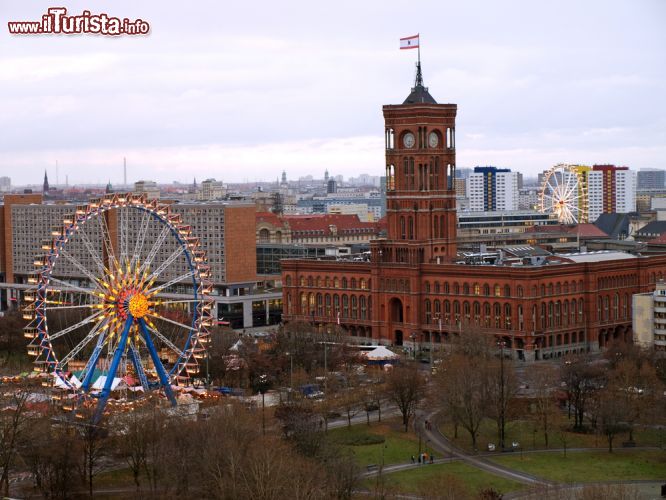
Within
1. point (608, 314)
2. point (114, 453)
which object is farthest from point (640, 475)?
point (608, 314)

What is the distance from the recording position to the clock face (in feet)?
493

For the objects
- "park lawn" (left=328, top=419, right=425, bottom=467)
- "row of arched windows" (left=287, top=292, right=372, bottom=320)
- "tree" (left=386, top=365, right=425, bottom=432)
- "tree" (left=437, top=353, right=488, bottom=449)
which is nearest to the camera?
"park lawn" (left=328, top=419, right=425, bottom=467)

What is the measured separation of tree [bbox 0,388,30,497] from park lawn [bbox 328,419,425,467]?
69.5 feet

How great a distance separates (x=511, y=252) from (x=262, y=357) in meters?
35.3

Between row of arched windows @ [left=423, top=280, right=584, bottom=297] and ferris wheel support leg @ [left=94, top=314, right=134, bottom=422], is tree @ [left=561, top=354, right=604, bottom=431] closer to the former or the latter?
row of arched windows @ [left=423, top=280, right=584, bottom=297]

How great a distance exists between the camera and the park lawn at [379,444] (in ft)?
312

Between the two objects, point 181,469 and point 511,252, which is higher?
point 511,252

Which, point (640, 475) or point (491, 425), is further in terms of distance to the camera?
point (491, 425)

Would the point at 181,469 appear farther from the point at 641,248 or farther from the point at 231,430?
the point at 641,248

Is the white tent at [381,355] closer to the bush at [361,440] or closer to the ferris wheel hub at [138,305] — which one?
the bush at [361,440]

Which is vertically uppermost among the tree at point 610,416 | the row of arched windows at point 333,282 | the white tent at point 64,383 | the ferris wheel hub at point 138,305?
the ferris wheel hub at point 138,305

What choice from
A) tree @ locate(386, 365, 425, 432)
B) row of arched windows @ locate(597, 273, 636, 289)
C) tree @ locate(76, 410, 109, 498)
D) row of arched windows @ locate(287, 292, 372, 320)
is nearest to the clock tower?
row of arched windows @ locate(287, 292, 372, 320)

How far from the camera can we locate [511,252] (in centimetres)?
14775

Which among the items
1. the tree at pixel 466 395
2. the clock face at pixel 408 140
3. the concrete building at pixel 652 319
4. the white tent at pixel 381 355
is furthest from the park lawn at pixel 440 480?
the clock face at pixel 408 140
